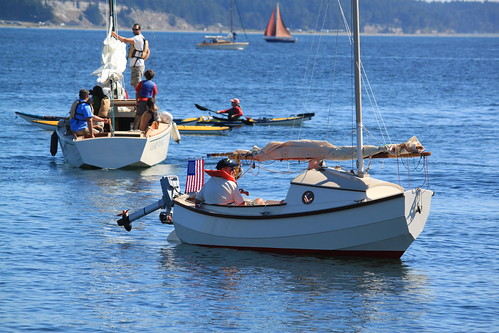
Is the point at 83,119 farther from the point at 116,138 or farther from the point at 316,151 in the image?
the point at 316,151

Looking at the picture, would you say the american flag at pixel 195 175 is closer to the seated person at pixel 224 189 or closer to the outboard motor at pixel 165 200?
the outboard motor at pixel 165 200

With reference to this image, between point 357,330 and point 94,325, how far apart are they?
13.6 ft

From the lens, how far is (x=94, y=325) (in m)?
14.8

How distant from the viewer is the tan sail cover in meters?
18.2

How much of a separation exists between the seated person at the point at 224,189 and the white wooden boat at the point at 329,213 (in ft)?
0.59

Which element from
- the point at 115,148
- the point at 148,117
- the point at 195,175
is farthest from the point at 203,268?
the point at 148,117

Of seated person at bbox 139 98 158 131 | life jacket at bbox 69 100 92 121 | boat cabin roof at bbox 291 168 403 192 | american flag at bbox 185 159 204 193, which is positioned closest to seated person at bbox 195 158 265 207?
boat cabin roof at bbox 291 168 403 192

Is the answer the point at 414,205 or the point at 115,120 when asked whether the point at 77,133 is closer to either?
the point at 115,120

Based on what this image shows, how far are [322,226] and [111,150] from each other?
39.1 feet

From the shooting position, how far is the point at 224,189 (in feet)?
61.6

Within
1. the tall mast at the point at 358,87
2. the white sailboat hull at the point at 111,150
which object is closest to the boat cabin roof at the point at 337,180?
the tall mast at the point at 358,87

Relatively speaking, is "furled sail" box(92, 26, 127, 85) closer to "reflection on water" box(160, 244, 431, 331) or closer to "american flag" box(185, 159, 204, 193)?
"american flag" box(185, 159, 204, 193)

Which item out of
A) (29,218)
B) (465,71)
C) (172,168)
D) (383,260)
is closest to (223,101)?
(172,168)

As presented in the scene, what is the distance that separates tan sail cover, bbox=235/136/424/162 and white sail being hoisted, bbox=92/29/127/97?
12307mm
